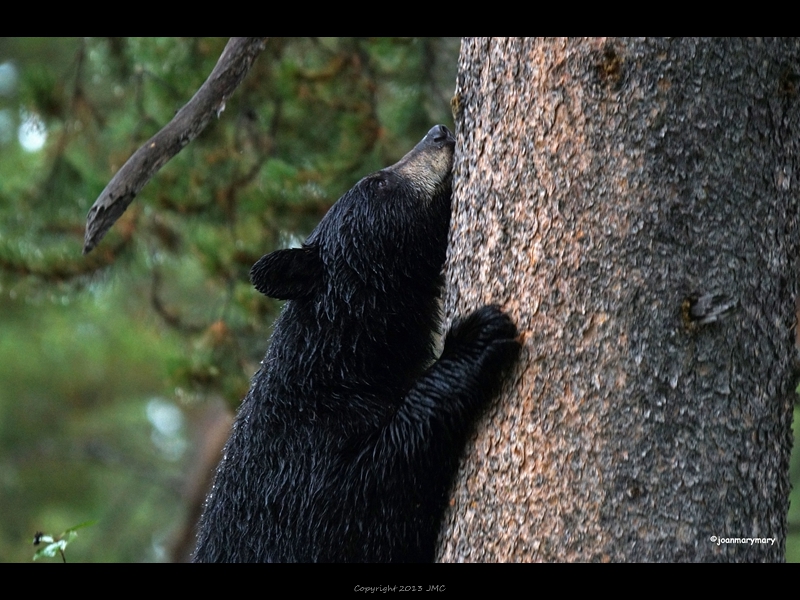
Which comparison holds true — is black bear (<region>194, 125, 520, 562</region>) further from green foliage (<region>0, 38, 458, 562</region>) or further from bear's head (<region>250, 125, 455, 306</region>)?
green foliage (<region>0, 38, 458, 562</region>)

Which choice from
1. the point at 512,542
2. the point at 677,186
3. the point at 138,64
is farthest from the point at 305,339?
the point at 138,64

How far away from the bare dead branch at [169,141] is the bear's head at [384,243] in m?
0.63

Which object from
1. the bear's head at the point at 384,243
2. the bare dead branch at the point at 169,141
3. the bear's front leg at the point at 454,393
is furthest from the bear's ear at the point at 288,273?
the bear's front leg at the point at 454,393

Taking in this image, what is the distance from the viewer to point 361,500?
305 cm

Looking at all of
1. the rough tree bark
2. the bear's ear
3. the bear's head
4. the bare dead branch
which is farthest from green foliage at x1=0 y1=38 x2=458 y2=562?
the rough tree bark

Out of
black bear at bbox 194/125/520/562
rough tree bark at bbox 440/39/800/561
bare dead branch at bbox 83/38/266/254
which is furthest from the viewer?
bare dead branch at bbox 83/38/266/254

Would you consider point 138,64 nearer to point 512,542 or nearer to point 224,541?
point 224,541

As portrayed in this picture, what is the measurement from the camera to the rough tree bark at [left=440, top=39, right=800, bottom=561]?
2260 mm

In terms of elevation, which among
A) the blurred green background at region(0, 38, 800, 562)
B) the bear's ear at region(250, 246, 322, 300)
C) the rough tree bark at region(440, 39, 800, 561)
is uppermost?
the blurred green background at region(0, 38, 800, 562)

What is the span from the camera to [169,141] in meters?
3.20

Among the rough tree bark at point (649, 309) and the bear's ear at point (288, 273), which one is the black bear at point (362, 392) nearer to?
the bear's ear at point (288, 273)

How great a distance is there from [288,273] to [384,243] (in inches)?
17.9

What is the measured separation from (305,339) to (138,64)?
10.6 ft
